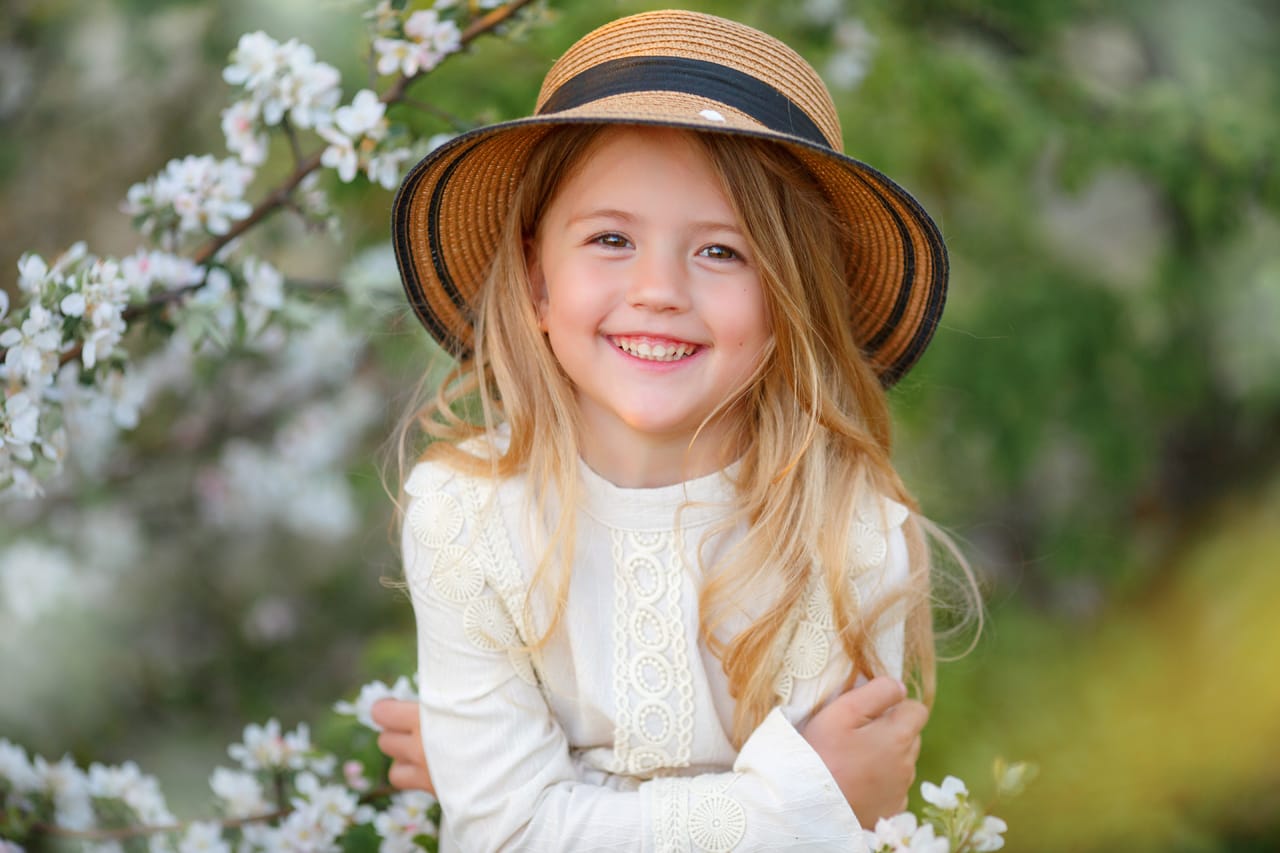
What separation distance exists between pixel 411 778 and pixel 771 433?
0.82 meters

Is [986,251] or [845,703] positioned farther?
[986,251]

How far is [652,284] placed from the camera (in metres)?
1.80

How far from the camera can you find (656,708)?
6.43 ft

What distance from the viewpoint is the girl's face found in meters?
1.81

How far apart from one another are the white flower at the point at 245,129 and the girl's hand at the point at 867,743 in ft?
4.15

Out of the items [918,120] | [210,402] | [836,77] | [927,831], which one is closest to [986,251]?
[918,120]

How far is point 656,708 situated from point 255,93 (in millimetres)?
1165

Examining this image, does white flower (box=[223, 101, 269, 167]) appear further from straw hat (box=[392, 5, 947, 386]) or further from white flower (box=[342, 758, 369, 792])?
white flower (box=[342, 758, 369, 792])

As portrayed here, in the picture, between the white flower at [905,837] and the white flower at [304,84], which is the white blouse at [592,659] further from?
the white flower at [304,84]

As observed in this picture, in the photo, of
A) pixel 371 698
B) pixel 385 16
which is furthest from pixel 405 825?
pixel 385 16

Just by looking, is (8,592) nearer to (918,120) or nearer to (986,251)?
(918,120)

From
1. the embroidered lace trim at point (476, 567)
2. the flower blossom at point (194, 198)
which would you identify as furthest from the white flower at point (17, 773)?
the flower blossom at point (194, 198)

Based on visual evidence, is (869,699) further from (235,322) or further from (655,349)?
(235,322)

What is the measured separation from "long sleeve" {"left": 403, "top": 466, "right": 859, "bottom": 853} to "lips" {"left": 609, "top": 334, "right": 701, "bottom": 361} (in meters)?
0.36
